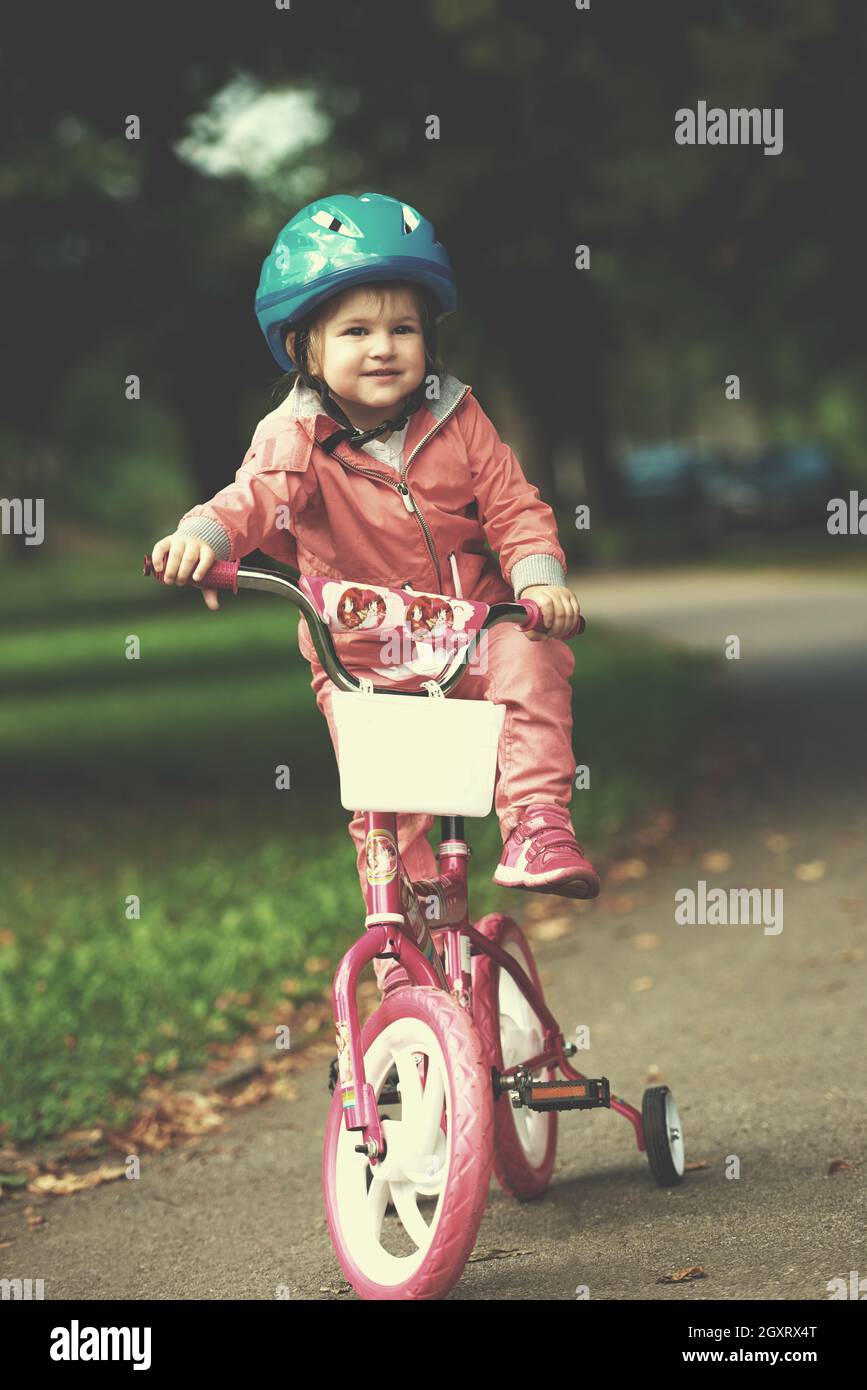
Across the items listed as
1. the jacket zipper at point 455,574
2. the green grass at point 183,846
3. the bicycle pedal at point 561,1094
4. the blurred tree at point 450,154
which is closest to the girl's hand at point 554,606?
the jacket zipper at point 455,574

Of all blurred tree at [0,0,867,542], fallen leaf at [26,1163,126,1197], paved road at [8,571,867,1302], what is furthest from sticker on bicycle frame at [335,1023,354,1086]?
blurred tree at [0,0,867,542]

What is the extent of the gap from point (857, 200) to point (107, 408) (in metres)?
43.4

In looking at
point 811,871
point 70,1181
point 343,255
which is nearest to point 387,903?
point 343,255

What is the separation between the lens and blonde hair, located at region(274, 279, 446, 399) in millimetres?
3729

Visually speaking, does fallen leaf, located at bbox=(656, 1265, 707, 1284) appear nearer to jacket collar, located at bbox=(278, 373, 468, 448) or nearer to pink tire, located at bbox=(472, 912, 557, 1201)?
pink tire, located at bbox=(472, 912, 557, 1201)

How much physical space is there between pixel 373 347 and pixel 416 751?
0.79m

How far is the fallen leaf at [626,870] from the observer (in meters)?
8.64

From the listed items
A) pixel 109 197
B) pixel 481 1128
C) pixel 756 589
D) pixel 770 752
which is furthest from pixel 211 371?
pixel 481 1128

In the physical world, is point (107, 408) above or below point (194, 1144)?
above

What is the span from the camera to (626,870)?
8.75 metres

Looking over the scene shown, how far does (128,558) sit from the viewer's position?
6569 cm

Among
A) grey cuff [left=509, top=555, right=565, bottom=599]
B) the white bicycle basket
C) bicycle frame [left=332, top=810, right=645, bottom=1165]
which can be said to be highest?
grey cuff [left=509, top=555, right=565, bottom=599]

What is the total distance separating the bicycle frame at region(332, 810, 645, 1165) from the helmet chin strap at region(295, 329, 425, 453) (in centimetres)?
73
